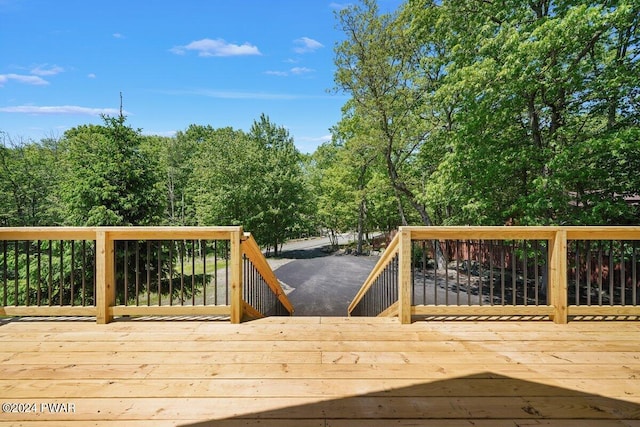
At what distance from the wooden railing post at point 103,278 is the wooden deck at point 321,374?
16cm

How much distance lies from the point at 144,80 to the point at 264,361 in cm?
2371

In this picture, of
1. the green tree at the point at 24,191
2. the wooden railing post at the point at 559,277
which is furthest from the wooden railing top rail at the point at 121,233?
the green tree at the point at 24,191

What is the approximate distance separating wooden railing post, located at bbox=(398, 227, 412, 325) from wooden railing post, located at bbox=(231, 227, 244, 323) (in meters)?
1.66

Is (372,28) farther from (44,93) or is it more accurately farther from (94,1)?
(44,93)

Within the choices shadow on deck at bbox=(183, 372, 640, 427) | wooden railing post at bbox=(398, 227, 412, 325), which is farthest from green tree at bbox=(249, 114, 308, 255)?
shadow on deck at bbox=(183, 372, 640, 427)

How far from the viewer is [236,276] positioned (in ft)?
10.7

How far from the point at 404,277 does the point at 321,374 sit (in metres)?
1.44

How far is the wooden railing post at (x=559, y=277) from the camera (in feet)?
10.6

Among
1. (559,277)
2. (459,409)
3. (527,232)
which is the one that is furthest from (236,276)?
(559,277)

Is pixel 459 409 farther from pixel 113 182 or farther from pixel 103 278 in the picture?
pixel 113 182

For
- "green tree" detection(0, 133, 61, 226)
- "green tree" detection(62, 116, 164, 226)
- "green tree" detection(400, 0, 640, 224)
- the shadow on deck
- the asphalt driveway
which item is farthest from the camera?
"green tree" detection(0, 133, 61, 226)

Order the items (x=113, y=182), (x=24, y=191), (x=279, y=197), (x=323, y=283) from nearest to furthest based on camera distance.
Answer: (x=113, y=182) < (x=323, y=283) < (x=24, y=191) < (x=279, y=197)

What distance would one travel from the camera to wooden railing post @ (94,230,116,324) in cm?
319

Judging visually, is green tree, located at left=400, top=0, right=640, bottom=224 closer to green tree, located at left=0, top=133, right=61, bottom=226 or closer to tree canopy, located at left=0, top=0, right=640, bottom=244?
tree canopy, located at left=0, top=0, right=640, bottom=244
